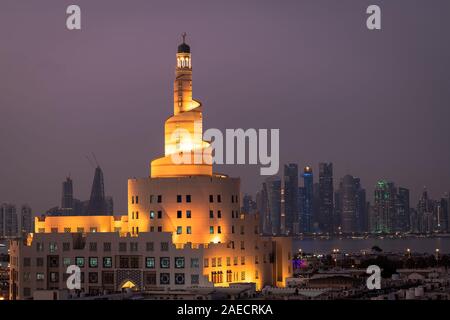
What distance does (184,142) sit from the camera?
99562 mm

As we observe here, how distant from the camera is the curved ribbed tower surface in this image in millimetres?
99250

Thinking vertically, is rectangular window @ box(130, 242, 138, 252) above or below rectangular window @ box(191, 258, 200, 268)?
above

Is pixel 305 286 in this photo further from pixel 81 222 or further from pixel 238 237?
pixel 81 222

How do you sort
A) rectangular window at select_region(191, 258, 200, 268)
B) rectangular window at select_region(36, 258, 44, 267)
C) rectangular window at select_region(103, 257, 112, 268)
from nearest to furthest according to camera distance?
rectangular window at select_region(191, 258, 200, 268) < rectangular window at select_region(103, 257, 112, 268) < rectangular window at select_region(36, 258, 44, 267)

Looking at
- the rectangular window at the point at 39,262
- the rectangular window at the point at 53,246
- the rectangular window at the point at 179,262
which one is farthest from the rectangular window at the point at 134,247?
the rectangular window at the point at 39,262

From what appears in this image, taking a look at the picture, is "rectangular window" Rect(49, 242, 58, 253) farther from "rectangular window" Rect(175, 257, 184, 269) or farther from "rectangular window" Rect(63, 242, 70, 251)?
"rectangular window" Rect(175, 257, 184, 269)

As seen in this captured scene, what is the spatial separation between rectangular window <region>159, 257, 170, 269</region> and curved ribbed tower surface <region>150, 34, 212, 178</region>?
245 inches

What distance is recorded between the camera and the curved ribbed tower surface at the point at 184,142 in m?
99.2

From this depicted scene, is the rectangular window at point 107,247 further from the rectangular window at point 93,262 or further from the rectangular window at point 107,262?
the rectangular window at point 93,262

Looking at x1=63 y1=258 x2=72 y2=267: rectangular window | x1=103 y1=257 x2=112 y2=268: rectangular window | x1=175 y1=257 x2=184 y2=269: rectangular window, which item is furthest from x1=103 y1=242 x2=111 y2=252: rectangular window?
x1=175 y1=257 x2=184 y2=269: rectangular window

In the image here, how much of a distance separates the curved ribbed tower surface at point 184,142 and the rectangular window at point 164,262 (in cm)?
622

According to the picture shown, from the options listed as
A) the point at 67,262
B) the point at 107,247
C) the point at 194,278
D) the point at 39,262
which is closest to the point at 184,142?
the point at 107,247

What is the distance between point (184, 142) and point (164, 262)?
855cm
